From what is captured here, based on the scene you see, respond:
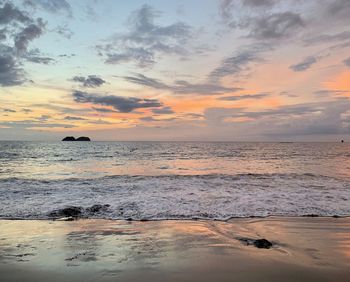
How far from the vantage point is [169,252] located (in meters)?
6.58

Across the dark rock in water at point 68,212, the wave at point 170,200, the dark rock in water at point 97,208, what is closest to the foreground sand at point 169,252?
the dark rock in water at point 68,212

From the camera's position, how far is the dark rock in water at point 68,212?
35.3ft

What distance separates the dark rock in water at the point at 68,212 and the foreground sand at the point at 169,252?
48.5 inches

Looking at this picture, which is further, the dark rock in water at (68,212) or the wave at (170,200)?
the wave at (170,200)

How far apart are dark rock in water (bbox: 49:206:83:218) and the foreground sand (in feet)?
4.04

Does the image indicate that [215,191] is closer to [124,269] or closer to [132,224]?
[132,224]

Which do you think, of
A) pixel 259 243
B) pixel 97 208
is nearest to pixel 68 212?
pixel 97 208

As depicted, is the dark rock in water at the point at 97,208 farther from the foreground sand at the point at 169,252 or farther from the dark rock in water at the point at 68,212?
the foreground sand at the point at 169,252

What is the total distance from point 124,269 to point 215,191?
36.5 feet

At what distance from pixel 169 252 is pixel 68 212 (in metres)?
5.84

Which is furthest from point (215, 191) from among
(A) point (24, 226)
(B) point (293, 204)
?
(A) point (24, 226)

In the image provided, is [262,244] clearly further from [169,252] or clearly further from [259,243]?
[169,252]

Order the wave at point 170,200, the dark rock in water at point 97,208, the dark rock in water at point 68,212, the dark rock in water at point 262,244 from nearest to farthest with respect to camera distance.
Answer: the dark rock in water at point 262,244 < the dark rock in water at point 68,212 < the wave at point 170,200 < the dark rock in water at point 97,208

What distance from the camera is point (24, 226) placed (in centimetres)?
905
